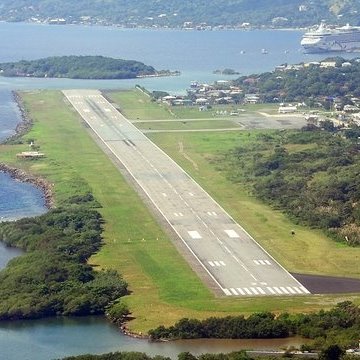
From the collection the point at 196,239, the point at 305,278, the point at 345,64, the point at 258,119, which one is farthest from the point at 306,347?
the point at 345,64

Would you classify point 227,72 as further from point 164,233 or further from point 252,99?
point 164,233

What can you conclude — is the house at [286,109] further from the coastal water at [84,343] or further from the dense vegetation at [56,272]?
the coastal water at [84,343]

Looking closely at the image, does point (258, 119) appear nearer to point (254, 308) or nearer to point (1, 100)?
point (1, 100)

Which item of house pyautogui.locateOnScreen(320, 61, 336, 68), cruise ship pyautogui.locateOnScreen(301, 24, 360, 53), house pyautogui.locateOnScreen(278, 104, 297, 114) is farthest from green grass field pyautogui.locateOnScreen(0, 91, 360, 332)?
cruise ship pyautogui.locateOnScreen(301, 24, 360, 53)

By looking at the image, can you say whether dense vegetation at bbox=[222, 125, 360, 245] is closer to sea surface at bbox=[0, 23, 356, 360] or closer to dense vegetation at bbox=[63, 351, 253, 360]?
sea surface at bbox=[0, 23, 356, 360]

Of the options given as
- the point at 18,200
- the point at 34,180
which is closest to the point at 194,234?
the point at 18,200
